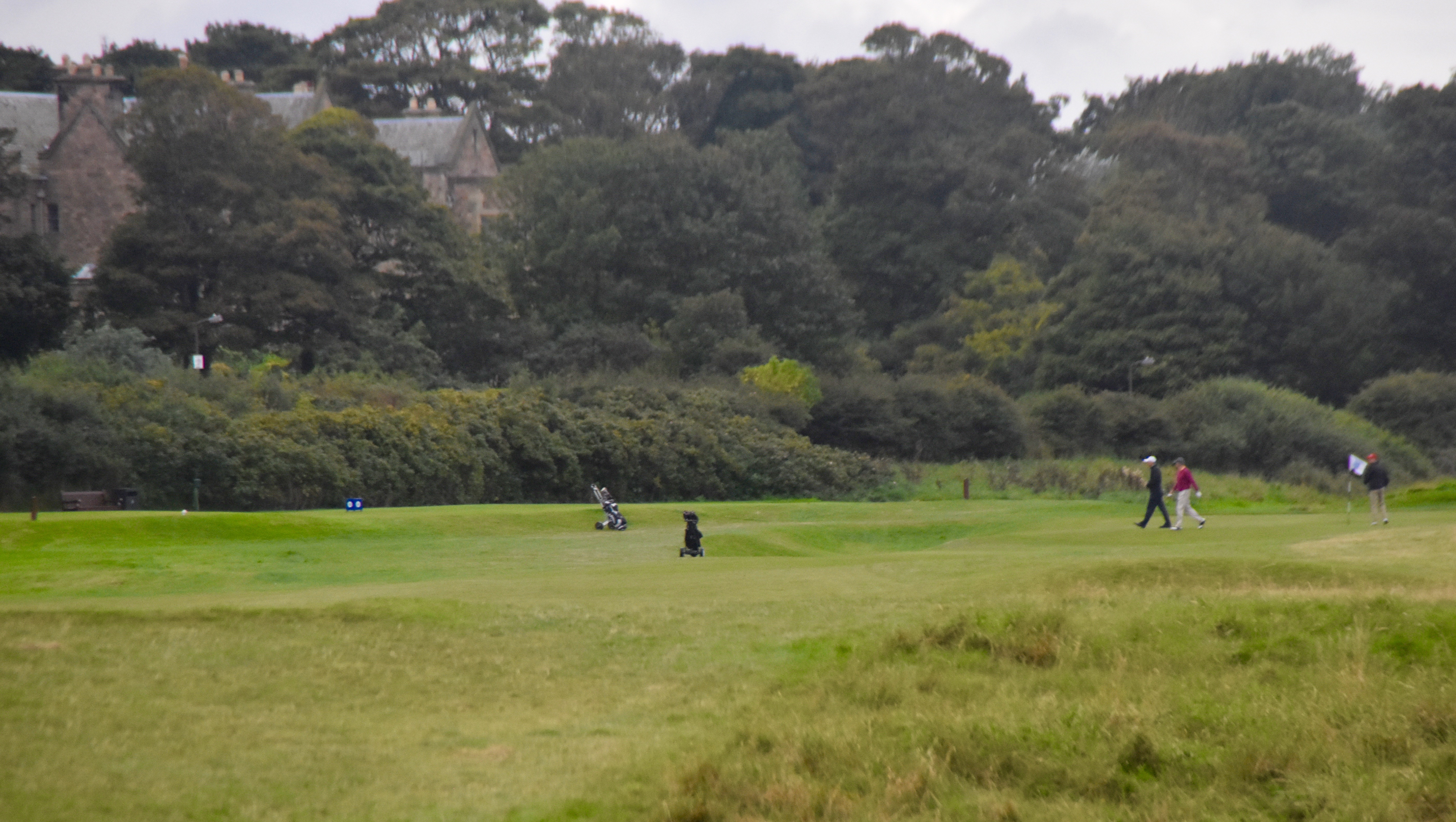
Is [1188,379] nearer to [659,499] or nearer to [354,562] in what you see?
[659,499]

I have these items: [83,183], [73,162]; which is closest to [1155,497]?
[83,183]

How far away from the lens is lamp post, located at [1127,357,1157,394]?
6469cm

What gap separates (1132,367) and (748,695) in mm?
57068

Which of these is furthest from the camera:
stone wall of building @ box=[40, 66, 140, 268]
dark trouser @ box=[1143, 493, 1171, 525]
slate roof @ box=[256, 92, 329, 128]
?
slate roof @ box=[256, 92, 329, 128]

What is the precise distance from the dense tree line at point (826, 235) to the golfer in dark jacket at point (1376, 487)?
90.4 ft

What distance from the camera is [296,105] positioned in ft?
260

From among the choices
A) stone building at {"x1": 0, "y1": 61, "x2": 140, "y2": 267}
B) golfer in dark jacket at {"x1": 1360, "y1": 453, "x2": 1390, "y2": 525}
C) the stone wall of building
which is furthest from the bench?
the stone wall of building

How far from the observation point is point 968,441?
5844 centimetres

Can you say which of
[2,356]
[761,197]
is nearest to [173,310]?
[2,356]

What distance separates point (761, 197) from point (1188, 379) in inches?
868

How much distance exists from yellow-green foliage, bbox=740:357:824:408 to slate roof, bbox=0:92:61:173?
37.1m

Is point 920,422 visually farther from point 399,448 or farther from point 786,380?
point 399,448

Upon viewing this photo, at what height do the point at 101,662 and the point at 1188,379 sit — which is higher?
the point at 1188,379

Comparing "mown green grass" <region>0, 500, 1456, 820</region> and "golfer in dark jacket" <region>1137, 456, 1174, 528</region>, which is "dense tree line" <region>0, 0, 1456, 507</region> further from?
"mown green grass" <region>0, 500, 1456, 820</region>
